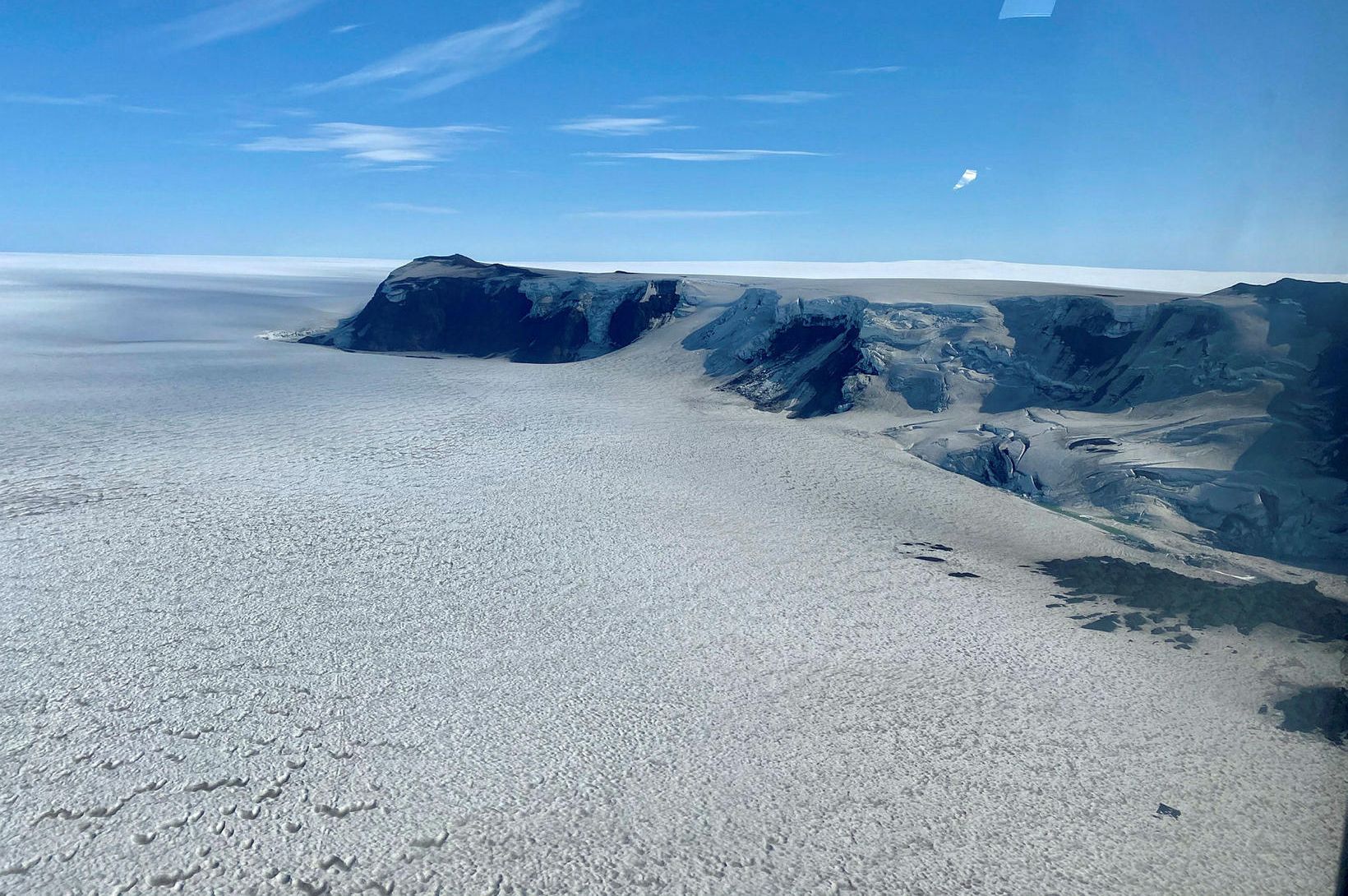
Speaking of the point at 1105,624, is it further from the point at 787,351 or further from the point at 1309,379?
the point at 787,351

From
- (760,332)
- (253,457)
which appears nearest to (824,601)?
(253,457)

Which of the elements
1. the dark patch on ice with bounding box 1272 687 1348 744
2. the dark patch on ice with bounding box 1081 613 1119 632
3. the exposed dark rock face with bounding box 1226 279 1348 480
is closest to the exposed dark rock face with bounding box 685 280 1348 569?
the exposed dark rock face with bounding box 1226 279 1348 480

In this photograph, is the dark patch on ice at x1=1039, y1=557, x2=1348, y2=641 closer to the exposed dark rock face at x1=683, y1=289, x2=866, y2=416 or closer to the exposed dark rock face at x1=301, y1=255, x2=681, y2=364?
the exposed dark rock face at x1=683, y1=289, x2=866, y2=416

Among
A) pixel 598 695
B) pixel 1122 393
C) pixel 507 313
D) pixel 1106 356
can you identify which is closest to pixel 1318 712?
pixel 598 695

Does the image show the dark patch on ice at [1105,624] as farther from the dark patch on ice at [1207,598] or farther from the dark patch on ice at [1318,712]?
the dark patch on ice at [1318,712]

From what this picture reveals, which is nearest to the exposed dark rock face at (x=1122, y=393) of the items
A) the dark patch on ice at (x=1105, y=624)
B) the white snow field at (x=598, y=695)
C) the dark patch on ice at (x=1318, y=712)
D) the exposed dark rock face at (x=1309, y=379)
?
the exposed dark rock face at (x=1309, y=379)
